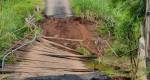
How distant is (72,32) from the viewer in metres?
16.5

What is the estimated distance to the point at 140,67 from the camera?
34.3ft

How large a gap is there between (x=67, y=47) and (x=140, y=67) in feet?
12.4

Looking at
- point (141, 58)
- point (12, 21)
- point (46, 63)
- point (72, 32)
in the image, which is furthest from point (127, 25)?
point (72, 32)

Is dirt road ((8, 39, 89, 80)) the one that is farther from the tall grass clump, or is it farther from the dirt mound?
the tall grass clump

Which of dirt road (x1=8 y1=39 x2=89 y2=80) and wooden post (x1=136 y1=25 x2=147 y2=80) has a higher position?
wooden post (x1=136 y1=25 x2=147 y2=80)

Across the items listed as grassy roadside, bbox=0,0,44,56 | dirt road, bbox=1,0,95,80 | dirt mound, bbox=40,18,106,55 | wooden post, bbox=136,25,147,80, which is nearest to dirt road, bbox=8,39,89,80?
dirt road, bbox=1,0,95,80

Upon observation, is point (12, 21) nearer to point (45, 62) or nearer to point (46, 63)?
point (45, 62)

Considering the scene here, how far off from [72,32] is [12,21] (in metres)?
2.54

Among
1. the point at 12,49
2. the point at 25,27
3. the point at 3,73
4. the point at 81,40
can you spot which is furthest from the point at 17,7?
the point at 3,73

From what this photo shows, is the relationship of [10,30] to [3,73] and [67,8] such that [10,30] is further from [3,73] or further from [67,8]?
[67,8]

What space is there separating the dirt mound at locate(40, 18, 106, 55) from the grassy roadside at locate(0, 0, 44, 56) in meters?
0.82

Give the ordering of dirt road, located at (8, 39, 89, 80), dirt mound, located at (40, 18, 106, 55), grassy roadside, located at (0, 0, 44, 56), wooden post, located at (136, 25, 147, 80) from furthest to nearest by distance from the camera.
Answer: dirt mound, located at (40, 18, 106, 55), grassy roadside, located at (0, 0, 44, 56), dirt road, located at (8, 39, 89, 80), wooden post, located at (136, 25, 147, 80)

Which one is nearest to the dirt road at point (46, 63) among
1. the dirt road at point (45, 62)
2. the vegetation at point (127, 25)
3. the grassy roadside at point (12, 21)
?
the dirt road at point (45, 62)

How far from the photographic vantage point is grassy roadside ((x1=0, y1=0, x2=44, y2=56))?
1291cm
